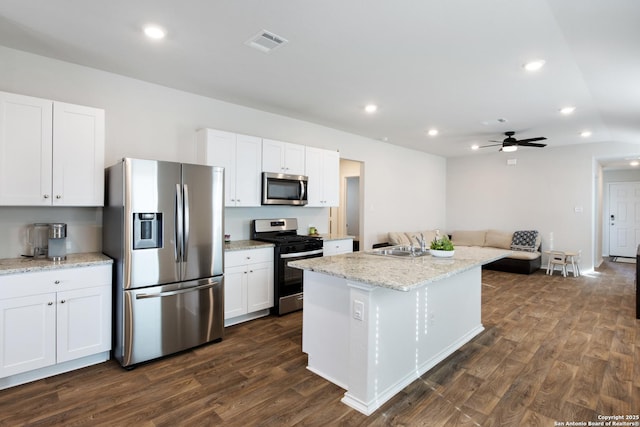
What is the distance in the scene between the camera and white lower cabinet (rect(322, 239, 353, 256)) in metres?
4.71

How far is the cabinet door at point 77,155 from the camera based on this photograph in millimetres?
2791

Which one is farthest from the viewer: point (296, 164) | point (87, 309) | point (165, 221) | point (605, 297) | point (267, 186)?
point (605, 297)

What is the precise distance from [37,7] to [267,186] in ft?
8.38

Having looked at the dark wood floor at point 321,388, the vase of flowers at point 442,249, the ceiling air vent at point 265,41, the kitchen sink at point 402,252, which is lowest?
the dark wood floor at point 321,388

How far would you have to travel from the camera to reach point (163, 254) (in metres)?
2.99

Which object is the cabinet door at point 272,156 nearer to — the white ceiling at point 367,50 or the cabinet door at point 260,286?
the white ceiling at point 367,50

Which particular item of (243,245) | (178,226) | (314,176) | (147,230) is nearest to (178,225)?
(178,226)

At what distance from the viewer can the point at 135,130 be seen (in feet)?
11.5

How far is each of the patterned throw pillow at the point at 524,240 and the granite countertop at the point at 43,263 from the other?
7478mm

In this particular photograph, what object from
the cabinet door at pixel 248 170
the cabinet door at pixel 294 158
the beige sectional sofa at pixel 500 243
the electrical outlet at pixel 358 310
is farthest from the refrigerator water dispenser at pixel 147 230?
the beige sectional sofa at pixel 500 243

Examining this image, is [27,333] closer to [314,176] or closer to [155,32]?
[155,32]

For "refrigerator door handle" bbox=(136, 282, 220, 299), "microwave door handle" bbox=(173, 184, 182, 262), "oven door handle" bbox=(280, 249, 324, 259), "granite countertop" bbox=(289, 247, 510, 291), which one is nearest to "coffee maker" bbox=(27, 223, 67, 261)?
"refrigerator door handle" bbox=(136, 282, 220, 299)

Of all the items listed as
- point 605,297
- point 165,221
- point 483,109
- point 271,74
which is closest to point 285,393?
point 165,221

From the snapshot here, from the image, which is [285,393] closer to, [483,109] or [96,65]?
[96,65]
